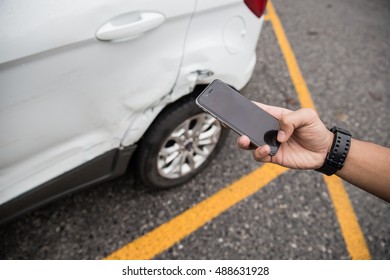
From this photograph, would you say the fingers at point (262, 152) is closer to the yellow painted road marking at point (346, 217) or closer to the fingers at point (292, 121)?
the fingers at point (292, 121)

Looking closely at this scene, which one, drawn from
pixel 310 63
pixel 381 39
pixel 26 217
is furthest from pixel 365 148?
pixel 381 39

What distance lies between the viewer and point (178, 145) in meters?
2.11

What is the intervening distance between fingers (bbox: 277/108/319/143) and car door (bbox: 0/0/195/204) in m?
0.61

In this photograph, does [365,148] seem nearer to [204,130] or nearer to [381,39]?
[204,130]

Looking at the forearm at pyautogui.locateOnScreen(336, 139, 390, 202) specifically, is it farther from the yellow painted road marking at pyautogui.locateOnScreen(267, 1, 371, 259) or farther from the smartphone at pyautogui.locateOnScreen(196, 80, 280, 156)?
the yellow painted road marking at pyautogui.locateOnScreen(267, 1, 371, 259)

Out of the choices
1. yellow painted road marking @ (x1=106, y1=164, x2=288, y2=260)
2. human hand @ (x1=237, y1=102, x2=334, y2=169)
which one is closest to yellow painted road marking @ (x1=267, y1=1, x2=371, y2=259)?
yellow painted road marking @ (x1=106, y1=164, x2=288, y2=260)

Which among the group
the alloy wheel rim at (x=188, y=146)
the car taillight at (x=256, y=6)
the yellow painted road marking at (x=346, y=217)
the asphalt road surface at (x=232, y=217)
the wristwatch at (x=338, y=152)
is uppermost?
the car taillight at (x=256, y=6)

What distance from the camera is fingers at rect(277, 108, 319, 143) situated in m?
1.46

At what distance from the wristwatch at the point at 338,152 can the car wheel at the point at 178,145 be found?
770mm

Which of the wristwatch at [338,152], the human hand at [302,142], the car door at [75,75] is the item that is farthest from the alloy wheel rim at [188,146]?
the wristwatch at [338,152]

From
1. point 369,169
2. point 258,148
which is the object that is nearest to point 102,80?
point 258,148

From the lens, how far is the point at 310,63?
376cm

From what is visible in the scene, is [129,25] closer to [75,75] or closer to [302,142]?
[75,75]

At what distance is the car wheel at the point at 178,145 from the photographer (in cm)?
188
